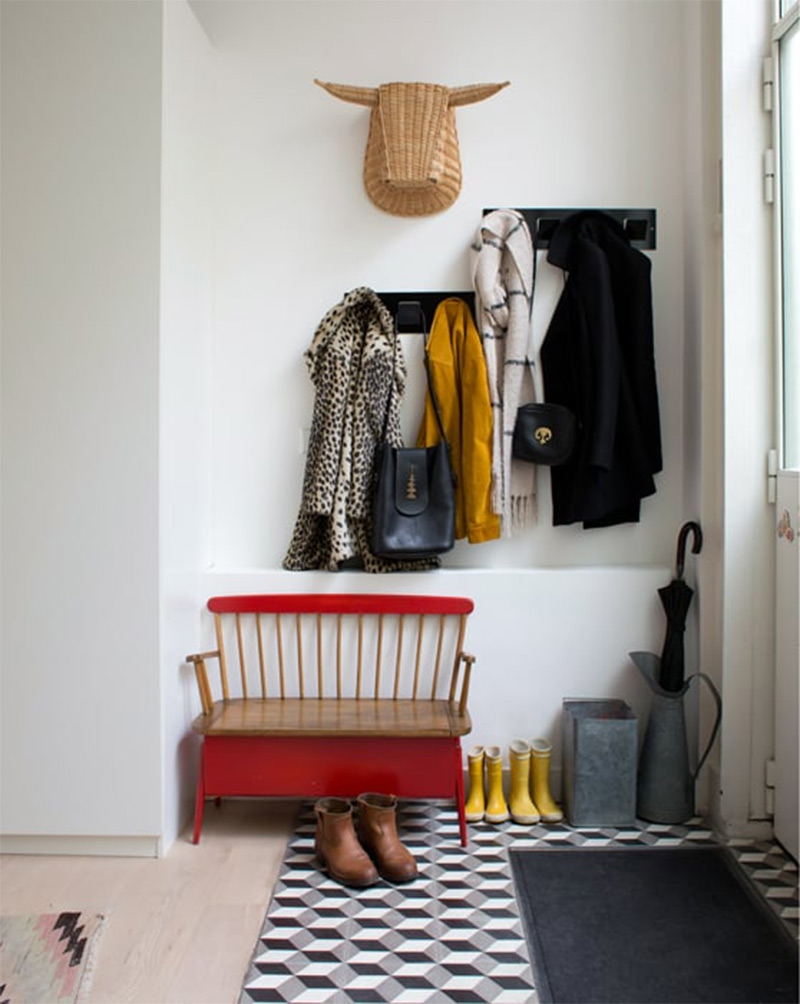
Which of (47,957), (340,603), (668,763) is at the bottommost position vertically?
(47,957)

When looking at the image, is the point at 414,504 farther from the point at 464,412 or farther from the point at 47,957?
the point at 47,957

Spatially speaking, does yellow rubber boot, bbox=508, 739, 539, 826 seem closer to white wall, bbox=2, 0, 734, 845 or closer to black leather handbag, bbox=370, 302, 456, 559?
white wall, bbox=2, 0, 734, 845

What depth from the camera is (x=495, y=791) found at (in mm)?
2865

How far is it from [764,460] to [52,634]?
7.32 feet

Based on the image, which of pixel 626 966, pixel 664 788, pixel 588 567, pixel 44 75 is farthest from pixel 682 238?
pixel 626 966

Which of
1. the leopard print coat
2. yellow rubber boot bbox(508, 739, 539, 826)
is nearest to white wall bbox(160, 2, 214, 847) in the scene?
the leopard print coat

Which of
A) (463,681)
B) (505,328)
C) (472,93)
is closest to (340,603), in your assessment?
(463,681)

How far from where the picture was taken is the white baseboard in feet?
8.55

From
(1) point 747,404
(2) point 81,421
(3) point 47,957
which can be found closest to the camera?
(3) point 47,957

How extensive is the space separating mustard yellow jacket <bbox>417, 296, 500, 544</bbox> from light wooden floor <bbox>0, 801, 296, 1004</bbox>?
3.92ft

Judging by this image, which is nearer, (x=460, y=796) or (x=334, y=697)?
(x=460, y=796)

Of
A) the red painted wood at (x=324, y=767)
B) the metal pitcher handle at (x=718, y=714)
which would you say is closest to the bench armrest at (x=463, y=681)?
the red painted wood at (x=324, y=767)

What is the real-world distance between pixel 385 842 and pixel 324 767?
1.14ft

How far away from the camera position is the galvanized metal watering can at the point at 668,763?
2.81m
